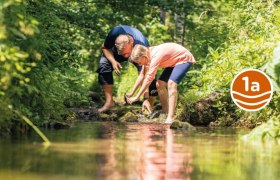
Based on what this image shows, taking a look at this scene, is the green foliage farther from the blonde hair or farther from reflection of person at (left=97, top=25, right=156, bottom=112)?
the blonde hair

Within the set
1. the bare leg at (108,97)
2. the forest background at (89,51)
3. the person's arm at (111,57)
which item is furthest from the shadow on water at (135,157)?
the bare leg at (108,97)

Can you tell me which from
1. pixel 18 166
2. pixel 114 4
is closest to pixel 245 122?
pixel 18 166

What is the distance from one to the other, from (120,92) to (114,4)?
2225 mm

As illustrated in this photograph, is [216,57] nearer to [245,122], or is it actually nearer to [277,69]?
[245,122]

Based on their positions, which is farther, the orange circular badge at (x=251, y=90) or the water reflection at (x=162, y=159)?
the orange circular badge at (x=251, y=90)

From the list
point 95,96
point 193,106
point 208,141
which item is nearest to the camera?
point 208,141

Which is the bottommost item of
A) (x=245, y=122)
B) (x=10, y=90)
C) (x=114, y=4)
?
(x=245, y=122)

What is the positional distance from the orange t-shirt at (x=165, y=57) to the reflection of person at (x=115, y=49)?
1.93 ft

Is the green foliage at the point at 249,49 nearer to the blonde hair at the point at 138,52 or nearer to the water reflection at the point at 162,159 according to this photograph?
the blonde hair at the point at 138,52

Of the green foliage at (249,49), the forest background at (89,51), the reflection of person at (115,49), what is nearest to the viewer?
the forest background at (89,51)

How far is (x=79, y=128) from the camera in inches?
356

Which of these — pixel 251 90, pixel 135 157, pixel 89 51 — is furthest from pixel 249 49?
pixel 89 51

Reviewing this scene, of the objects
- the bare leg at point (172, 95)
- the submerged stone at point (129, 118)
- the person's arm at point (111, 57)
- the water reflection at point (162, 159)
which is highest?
the person's arm at point (111, 57)

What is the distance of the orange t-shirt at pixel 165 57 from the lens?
33.0 ft
